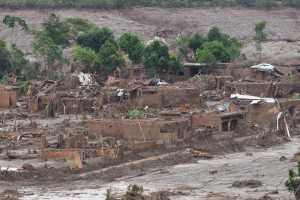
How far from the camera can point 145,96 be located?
69.7m

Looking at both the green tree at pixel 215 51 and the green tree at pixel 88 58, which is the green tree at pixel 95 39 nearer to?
the green tree at pixel 88 58

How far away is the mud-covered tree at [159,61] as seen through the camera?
Answer: 81.8 metres

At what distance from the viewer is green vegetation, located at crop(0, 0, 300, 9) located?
11319 centimetres

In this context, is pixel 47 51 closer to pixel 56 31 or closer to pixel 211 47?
pixel 211 47

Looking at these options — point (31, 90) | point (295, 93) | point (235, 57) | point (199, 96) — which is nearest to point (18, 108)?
point (31, 90)

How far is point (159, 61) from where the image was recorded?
8175cm

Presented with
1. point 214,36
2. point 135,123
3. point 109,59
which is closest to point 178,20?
point 214,36

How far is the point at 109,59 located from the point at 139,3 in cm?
3602

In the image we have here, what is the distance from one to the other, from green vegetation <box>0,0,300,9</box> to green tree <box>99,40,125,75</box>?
29.1 meters

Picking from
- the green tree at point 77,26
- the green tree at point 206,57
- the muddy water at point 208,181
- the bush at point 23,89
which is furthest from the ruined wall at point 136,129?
the green tree at point 77,26

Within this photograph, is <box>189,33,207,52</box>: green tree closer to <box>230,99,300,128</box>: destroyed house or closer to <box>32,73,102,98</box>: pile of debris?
<box>32,73,102,98</box>: pile of debris

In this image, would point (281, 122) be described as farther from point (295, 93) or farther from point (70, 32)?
point (70, 32)

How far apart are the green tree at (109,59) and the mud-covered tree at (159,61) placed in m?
2.00

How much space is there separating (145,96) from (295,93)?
942 cm
